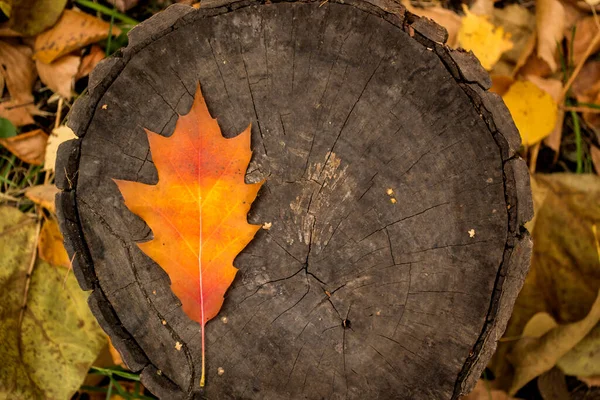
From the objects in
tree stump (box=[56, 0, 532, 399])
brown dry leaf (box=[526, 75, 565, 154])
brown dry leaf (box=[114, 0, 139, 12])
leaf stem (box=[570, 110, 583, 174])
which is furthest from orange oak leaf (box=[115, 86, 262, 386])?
leaf stem (box=[570, 110, 583, 174])

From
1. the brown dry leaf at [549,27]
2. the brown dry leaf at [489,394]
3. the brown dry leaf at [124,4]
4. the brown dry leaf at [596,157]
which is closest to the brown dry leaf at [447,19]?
the brown dry leaf at [549,27]

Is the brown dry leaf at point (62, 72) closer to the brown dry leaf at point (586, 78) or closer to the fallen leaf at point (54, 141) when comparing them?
the fallen leaf at point (54, 141)

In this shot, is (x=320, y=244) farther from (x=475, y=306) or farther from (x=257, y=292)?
(x=475, y=306)

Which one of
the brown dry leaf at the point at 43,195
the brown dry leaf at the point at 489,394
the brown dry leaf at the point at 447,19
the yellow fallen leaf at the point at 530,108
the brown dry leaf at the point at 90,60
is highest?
the brown dry leaf at the point at 447,19

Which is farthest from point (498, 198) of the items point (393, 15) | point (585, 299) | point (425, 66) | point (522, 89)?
point (585, 299)

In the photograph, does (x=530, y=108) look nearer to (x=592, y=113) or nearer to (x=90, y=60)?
(x=592, y=113)

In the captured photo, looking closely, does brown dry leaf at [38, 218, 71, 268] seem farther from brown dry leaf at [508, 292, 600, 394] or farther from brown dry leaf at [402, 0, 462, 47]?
brown dry leaf at [508, 292, 600, 394]

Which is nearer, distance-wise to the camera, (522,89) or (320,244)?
(320,244)
